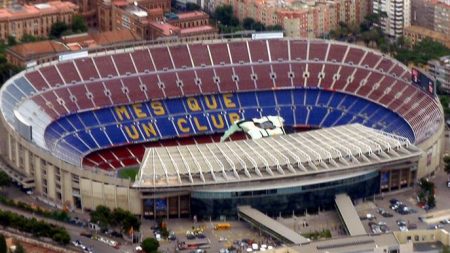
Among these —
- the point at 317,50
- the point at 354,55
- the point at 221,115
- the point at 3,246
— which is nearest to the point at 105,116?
the point at 221,115

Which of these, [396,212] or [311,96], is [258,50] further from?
[396,212]

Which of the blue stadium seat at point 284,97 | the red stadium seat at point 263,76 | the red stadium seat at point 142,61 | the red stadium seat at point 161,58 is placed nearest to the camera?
the blue stadium seat at point 284,97

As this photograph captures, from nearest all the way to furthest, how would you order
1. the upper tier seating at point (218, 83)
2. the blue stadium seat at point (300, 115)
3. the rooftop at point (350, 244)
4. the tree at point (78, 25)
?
the rooftop at point (350, 244), the upper tier seating at point (218, 83), the blue stadium seat at point (300, 115), the tree at point (78, 25)

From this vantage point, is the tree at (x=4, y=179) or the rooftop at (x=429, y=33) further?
the rooftop at (x=429, y=33)

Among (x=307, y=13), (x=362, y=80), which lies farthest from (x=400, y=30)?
(x=362, y=80)

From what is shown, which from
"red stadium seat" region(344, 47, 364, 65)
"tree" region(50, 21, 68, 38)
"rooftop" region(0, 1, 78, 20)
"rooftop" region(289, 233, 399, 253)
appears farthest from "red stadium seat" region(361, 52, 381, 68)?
"rooftop" region(0, 1, 78, 20)

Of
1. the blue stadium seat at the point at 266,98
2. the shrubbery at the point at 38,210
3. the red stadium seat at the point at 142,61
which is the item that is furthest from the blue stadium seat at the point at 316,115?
the shrubbery at the point at 38,210

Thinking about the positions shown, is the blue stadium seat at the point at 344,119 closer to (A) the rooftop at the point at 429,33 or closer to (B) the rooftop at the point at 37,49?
(A) the rooftop at the point at 429,33

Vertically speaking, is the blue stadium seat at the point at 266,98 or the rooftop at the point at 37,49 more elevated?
the rooftop at the point at 37,49
